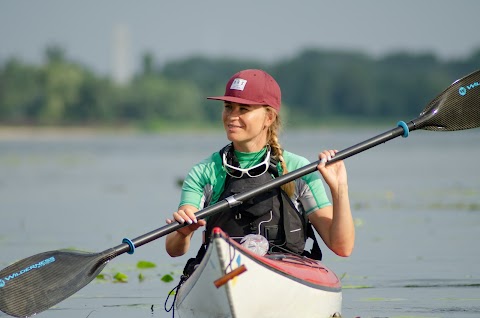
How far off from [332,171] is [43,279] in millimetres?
1967

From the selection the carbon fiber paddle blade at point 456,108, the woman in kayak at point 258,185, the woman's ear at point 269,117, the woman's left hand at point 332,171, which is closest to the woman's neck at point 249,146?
the woman in kayak at point 258,185

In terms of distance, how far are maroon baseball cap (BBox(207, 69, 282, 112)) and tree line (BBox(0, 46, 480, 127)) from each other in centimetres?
9818

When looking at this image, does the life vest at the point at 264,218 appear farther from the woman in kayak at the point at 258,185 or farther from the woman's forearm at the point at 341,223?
the woman's forearm at the point at 341,223

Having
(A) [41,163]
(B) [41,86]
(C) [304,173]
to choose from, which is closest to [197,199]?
(C) [304,173]

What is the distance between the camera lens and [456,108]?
760 cm

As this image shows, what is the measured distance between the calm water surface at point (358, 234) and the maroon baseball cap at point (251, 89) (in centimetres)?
125

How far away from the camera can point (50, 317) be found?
7734 mm

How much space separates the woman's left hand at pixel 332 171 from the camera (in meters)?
6.28

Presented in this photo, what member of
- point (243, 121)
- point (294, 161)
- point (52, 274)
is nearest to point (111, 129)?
point (52, 274)

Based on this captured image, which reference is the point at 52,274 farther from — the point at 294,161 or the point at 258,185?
the point at 294,161

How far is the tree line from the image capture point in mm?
120875

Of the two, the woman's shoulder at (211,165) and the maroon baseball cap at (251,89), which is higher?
the maroon baseball cap at (251,89)

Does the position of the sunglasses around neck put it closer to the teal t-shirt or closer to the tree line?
the teal t-shirt

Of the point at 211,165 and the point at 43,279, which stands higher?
the point at 211,165
